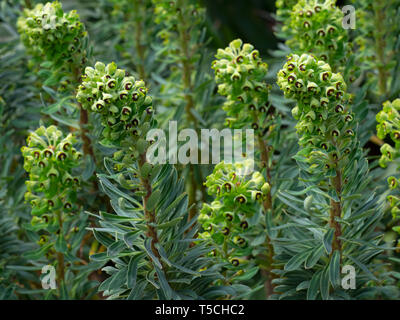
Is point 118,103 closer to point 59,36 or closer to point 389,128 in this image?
point 59,36

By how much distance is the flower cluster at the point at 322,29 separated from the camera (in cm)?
113

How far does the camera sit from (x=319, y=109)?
34.9 inches

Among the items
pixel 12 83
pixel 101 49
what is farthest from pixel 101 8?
pixel 12 83

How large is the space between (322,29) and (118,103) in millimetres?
508

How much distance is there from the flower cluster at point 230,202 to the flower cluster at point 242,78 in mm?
144

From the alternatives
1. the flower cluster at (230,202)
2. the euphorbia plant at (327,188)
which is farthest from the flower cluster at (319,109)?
the flower cluster at (230,202)

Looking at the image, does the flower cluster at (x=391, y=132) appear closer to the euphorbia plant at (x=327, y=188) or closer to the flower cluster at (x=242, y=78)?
the euphorbia plant at (x=327, y=188)

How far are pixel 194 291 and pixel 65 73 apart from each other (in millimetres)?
568

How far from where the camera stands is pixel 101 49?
1.72 m

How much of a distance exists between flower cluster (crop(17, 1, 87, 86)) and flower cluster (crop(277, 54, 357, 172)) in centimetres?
48

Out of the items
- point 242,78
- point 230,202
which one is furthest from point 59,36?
point 230,202

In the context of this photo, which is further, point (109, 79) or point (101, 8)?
point (101, 8)

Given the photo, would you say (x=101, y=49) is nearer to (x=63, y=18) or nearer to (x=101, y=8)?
(x=101, y=8)

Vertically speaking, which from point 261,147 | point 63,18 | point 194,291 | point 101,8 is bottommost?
point 194,291
